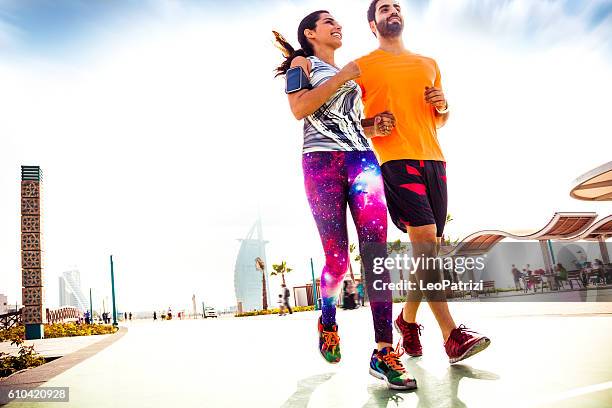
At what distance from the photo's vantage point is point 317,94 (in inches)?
102

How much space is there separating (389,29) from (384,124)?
0.88 m

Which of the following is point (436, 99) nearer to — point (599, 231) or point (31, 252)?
point (31, 252)

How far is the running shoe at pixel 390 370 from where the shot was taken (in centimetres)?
208

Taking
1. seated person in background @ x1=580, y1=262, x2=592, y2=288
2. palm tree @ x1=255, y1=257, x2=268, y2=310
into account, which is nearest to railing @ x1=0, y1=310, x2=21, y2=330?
seated person in background @ x1=580, y1=262, x2=592, y2=288

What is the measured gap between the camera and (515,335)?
149 inches

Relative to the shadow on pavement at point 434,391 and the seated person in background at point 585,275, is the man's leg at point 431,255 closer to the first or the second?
the shadow on pavement at point 434,391

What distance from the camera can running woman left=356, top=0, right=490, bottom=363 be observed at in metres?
2.81

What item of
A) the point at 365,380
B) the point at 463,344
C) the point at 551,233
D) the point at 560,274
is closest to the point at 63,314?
the point at 551,233

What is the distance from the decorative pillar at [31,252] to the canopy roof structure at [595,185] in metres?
17.1

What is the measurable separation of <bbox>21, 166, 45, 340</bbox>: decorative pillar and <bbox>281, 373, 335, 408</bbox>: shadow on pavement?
16630 millimetres

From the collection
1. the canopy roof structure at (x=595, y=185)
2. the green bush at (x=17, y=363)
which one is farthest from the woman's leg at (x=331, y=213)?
the canopy roof structure at (x=595, y=185)

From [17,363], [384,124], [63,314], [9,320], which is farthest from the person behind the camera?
[63,314]

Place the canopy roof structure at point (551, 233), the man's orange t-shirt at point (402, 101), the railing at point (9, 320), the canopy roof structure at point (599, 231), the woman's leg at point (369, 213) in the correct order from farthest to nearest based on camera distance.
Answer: the canopy roof structure at point (551, 233) → the canopy roof structure at point (599, 231) → the railing at point (9, 320) → the man's orange t-shirt at point (402, 101) → the woman's leg at point (369, 213)

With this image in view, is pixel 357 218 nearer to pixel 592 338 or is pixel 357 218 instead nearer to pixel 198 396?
pixel 198 396
